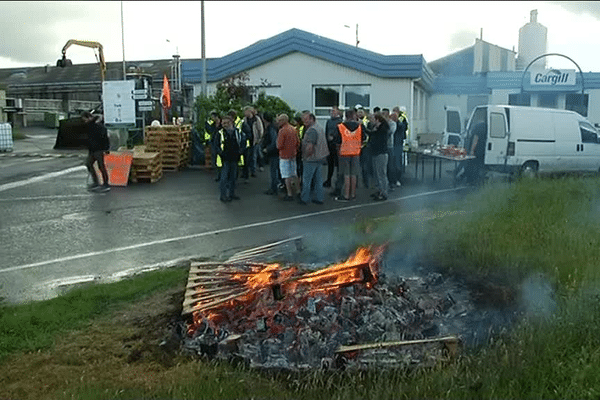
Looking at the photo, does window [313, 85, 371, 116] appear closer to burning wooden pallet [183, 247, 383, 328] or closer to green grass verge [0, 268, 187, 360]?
green grass verge [0, 268, 187, 360]

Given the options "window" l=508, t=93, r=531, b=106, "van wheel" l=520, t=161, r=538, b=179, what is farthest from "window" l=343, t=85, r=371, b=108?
"van wheel" l=520, t=161, r=538, b=179

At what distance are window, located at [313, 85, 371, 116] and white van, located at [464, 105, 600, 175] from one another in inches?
293

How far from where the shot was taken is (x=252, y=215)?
11969 mm

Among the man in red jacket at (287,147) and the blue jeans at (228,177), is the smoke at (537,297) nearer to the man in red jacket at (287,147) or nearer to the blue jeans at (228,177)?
the man in red jacket at (287,147)

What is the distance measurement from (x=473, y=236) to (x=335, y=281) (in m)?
2.53

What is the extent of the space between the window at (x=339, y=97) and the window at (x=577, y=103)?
731cm

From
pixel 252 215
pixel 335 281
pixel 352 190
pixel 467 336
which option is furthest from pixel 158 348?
pixel 352 190

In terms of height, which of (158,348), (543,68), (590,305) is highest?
(543,68)

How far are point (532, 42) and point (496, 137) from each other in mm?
2883

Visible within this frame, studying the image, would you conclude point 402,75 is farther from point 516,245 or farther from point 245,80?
point 516,245

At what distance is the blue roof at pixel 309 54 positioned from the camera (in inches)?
918

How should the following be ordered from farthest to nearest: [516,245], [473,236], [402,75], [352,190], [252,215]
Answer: [402,75] < [352,190] < [252,215] < [473,236] < [516,245]

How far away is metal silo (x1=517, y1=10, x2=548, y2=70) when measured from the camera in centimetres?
1295

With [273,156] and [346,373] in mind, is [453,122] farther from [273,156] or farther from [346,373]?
[346,373]
